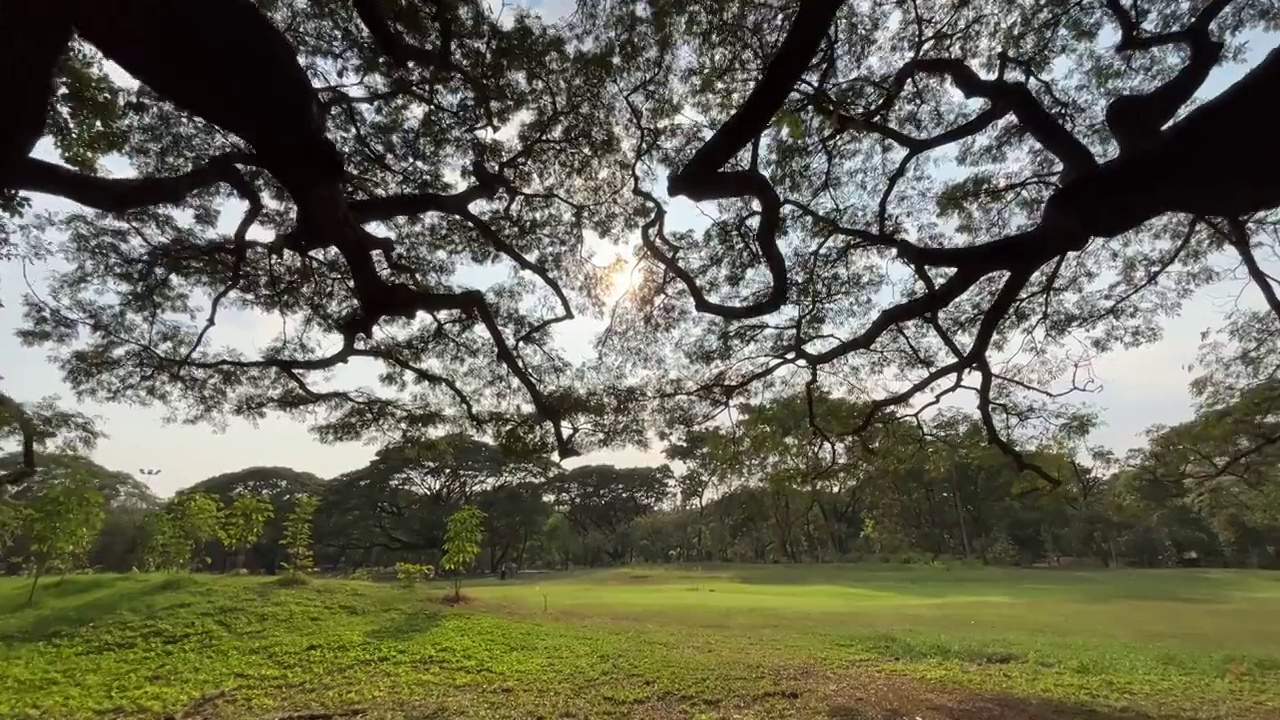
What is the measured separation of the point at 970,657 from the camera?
8781 millimetres

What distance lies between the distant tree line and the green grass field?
2.30 m

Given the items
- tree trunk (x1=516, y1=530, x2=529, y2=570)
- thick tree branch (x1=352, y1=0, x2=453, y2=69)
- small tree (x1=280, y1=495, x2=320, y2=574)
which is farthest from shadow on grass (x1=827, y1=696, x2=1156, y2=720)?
tree trunk (x1=516, y1=530, x2=529, y2=570)

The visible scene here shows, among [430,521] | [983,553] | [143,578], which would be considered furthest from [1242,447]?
[430,521]

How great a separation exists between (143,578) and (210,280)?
372 inches

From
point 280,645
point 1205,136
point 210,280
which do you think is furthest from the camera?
point 280,645

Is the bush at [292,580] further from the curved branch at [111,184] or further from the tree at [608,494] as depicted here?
the tree at [608,494]

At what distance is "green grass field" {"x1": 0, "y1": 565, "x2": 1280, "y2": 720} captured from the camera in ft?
21.1

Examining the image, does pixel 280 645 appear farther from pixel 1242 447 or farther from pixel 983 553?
pixel 983 553

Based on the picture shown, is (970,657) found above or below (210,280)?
below

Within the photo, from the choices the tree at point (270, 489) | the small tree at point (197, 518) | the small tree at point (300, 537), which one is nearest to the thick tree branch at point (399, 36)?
the small tree at point (300, 537)

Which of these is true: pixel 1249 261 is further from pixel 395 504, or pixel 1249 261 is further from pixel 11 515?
pixel 395 504

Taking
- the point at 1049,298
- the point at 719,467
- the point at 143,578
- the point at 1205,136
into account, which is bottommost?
the point at 143,578

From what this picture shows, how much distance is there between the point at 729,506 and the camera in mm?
34969

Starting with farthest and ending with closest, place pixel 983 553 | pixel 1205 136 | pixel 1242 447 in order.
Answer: pixel 983 553 < pixel 1242 447 < pixel 1205 136
